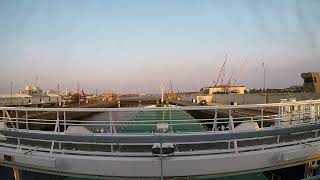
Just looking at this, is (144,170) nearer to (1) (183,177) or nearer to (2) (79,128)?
(1) (183,177)

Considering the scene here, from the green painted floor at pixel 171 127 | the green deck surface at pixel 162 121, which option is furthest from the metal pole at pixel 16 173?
the green deck surface at pixel 162 121

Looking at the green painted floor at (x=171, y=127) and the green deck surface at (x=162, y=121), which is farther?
the green painted floor at (x=171, y=127)

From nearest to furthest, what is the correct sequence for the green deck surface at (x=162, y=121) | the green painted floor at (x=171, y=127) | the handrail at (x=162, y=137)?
the handrail at (x=162, y=137) → the green deck surface at (x=162, y=121) → the green painted floor at (x=171, y=127)

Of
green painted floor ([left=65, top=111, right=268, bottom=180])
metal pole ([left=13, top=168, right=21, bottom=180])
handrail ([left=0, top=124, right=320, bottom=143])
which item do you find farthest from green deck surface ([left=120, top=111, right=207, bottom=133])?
metal pole ([left=13, top=168, right=21, bottom=180])

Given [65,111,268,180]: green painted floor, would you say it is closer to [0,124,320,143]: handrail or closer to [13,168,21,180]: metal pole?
[0,124,320,143]: handrail

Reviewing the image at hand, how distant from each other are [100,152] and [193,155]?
2150 mm

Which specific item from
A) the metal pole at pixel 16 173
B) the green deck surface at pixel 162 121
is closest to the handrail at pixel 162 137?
the green deck surface at pixel 162 121

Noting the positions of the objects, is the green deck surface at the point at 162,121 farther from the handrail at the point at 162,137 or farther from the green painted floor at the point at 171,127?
the handrail at the point at 162,137

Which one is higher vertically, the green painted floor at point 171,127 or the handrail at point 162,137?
the handrail at point 162,137

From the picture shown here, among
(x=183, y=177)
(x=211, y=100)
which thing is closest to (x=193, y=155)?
(x=183, y=177)

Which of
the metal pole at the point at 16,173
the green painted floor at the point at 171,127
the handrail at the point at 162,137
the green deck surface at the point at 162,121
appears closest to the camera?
the handrail at the point at 162,137

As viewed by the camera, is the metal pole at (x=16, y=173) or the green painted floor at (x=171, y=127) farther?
the green painted floor at (x=171, y=127)

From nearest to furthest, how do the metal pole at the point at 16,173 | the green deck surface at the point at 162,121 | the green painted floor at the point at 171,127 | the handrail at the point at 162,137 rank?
the handrail at the point at 162,137, the metal pole at the point at 16,173, the green deck surface at the point at 162,121, the green painted floor at the point at 171,127

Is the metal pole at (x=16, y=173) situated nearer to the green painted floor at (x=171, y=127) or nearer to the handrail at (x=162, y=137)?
the handrail at (x=162, y=137)
